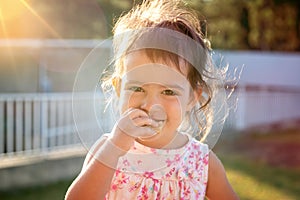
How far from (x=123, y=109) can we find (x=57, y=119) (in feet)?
16.8

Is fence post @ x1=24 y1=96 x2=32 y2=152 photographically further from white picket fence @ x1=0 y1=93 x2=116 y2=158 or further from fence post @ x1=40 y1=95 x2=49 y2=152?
fence post @ x1=40 y1=95 x2=49 y2=152

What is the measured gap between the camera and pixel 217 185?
171cm

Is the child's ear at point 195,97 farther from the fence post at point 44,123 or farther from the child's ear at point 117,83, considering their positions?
the fence post at point 44,123

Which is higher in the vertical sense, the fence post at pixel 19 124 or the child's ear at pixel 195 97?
the child's ear at pixel 195 97

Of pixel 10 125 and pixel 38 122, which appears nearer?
pixel 10 125

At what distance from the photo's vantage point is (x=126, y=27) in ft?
5.40

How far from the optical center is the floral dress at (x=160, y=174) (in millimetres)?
1623

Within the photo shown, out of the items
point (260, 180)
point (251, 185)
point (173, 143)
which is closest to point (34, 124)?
point (251, 185)

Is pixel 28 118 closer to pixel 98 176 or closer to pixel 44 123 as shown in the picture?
pixel 44 123

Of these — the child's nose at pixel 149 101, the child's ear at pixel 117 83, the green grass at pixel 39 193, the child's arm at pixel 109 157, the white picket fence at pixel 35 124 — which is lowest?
the green grass at pixel 39 193

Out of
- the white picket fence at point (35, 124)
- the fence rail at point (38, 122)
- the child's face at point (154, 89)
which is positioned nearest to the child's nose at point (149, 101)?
the child's face at point (154, 89)

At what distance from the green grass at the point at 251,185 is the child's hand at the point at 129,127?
3.94 meters

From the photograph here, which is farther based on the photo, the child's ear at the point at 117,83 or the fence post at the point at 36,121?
the fence post at the point at 36,121

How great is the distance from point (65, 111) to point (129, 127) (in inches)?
210
